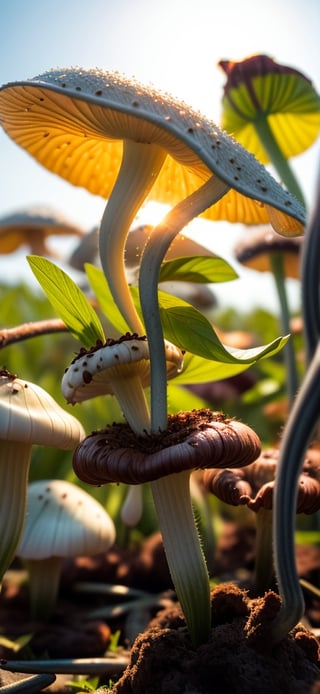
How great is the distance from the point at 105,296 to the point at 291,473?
57 centimetres

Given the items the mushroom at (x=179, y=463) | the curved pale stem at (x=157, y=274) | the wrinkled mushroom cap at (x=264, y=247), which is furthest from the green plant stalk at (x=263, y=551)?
the wrinkled mushroom cap at (x=264, y=247)

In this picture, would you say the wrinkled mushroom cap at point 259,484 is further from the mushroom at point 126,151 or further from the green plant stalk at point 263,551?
the mushroom at point 126,151

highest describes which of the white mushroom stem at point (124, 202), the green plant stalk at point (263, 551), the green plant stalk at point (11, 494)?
the white mushroom stem at point (124, 202)

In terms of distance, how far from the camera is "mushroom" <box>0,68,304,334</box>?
32.9 inches

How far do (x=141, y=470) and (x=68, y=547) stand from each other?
668 mm

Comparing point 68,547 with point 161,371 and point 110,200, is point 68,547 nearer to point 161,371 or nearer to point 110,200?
point 161,371

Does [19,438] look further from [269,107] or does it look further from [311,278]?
[269,107]

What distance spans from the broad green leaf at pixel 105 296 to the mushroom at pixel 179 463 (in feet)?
0.68

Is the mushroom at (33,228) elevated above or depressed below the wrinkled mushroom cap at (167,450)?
above

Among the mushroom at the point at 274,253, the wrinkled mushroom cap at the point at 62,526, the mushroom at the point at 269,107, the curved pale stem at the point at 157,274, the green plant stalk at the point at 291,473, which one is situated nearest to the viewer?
the green plant stalk at the point at 291,473

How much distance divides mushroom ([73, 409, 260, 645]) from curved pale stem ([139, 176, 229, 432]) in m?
0.05

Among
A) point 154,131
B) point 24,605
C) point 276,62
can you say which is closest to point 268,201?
point 154,131

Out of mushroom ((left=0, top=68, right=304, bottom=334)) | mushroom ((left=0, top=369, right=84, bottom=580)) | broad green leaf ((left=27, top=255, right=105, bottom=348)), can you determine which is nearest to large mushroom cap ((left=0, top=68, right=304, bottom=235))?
mushroom ((left=0, top=68, right=304, bottom=334))

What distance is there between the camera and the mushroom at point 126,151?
2.74 feet
